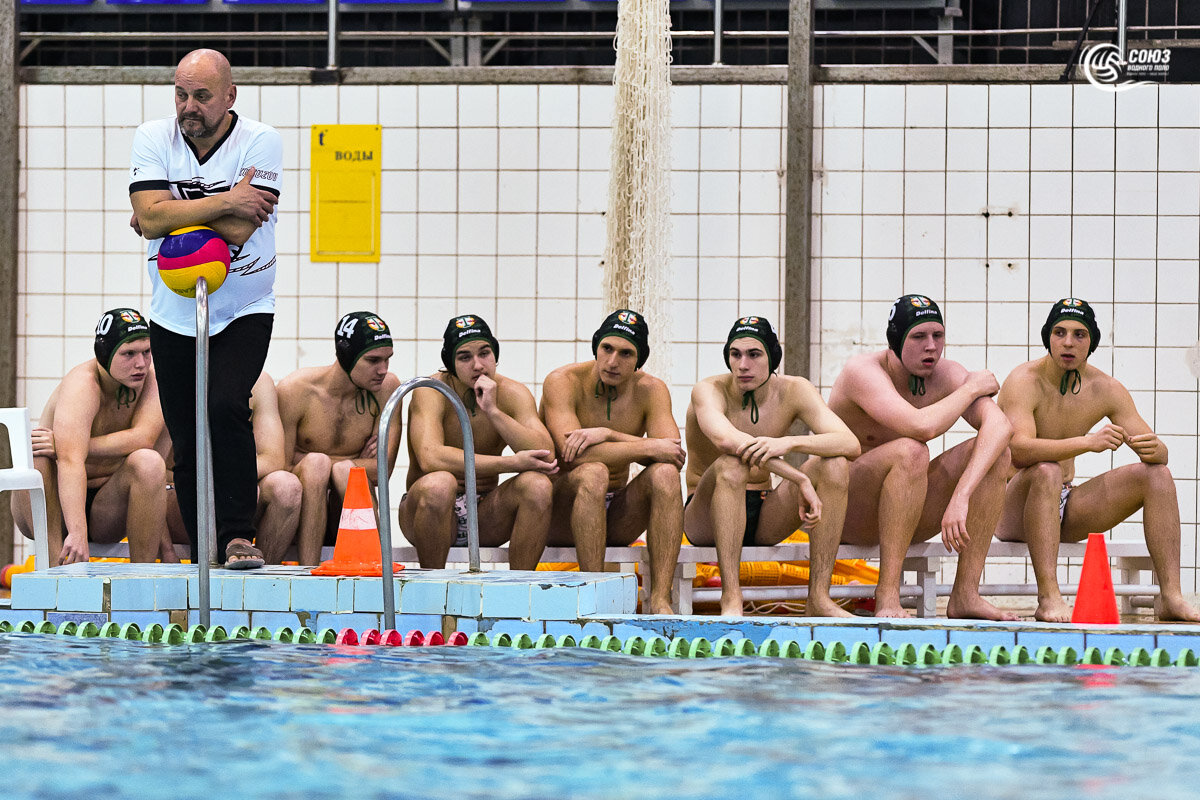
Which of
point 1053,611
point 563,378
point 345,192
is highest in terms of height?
point 345,192

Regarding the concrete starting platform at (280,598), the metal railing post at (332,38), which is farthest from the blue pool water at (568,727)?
the metal railing post at (332,38)

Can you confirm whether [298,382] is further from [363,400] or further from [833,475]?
[833,475]

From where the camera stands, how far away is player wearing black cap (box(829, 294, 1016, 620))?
4.86m

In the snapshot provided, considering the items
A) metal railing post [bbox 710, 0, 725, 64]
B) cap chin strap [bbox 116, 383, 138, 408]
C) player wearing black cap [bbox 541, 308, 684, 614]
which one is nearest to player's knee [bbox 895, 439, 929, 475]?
player wearing black cap [bbox 541, 308, 684, 614]

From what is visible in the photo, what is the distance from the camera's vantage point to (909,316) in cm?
514

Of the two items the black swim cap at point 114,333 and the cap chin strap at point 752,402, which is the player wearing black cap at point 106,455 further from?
the cap chin strap at point 752,402

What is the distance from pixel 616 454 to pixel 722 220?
2.69 m

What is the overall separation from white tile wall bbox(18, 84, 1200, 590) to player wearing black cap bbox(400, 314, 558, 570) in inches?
88.4

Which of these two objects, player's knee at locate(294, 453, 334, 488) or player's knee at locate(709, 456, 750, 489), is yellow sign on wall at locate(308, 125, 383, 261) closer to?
player's knee at locate(294, 453, 334, 488)

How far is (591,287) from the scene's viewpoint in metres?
7.41

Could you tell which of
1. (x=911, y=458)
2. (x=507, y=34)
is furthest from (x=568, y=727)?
(x=507, y=34)

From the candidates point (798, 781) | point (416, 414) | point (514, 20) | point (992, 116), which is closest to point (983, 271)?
point (992, 116)

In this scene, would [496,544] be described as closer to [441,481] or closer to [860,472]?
[441,481]

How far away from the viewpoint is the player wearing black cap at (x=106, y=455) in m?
4.91
